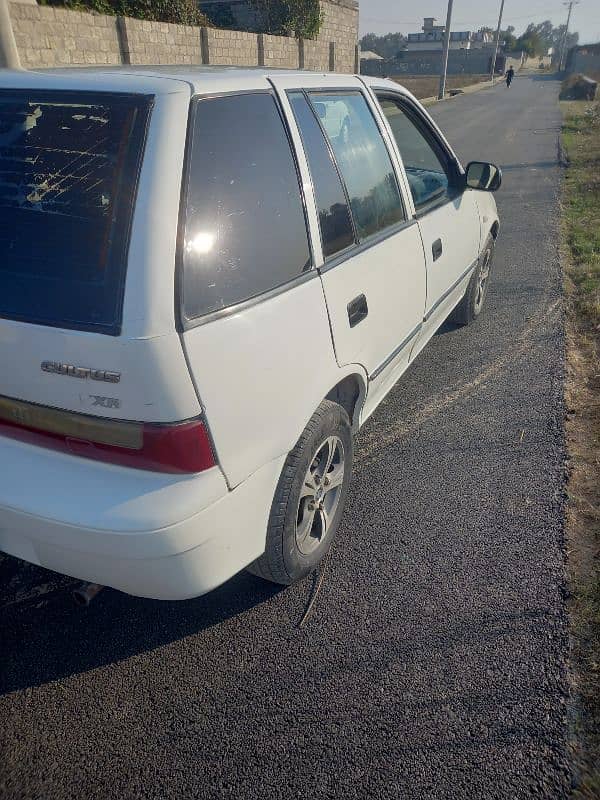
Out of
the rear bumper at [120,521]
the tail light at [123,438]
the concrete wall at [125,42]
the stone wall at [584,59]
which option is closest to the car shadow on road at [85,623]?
the rear bumper at [120,521]

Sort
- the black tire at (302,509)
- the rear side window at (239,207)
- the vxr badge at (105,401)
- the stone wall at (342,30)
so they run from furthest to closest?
the stone wall at (342,30)
the black tire at (302,509)
the rear side window at (239,207)
the vxr badge at (105,401)

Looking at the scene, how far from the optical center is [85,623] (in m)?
2.34

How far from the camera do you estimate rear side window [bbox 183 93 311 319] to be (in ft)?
5.68

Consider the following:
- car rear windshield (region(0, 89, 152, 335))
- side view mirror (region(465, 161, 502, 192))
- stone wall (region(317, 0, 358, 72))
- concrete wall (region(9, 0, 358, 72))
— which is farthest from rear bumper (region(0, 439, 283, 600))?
stone wall (region(317, 0, 358, 72))

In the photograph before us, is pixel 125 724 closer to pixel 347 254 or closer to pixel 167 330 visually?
pixel 167 330

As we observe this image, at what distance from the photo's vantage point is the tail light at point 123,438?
5.48ft

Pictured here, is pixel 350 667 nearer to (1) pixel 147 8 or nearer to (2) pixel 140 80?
(2) pixel 140 80

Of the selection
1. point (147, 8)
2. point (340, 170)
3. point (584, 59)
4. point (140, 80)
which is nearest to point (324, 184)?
point (340, 170)

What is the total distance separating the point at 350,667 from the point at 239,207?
1.76 m

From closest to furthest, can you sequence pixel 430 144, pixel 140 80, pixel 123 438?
pixel 123 438, pixel 140 80, pixel 430 144

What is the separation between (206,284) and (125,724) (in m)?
1.56

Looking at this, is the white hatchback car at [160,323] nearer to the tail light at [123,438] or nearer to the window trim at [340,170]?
the tail light at [123,438]

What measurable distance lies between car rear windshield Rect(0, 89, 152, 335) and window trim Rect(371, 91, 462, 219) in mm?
1851

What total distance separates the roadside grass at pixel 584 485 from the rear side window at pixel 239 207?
1.84 metres
